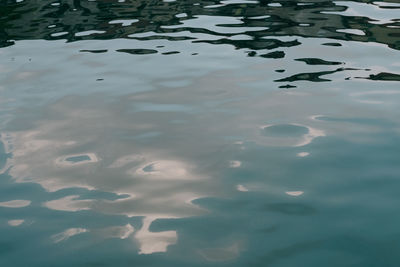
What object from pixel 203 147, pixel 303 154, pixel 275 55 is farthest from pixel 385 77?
pixel 203 147

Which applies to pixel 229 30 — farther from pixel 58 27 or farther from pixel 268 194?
pixel 268 194

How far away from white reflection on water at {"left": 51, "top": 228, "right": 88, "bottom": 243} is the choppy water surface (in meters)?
0.02

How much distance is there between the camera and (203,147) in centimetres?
400

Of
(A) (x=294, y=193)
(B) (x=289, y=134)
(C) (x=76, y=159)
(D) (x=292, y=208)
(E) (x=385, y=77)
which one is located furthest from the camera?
(E) (x=385, y=77)

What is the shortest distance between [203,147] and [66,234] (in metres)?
1.32

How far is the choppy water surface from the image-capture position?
2881 millimetres

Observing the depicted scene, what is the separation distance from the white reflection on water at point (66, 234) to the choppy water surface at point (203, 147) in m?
0.02

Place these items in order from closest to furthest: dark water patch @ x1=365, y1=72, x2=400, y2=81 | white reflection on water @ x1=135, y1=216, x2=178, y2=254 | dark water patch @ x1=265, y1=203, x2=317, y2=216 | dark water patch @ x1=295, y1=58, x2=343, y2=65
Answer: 1. white reflection on water @ x1=135, y1=216, x2=178, y2=254
2. dark water patch @ x1=265, y1=203, x2=317, y2=216
3. dark water patch @ x1=365, y1=72, x2=400, y2=81
4. dark water patch @ x1=295, y1=58, x2=343, y2=65

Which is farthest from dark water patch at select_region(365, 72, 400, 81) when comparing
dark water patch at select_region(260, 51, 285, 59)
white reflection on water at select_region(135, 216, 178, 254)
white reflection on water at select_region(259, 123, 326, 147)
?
white reflection on water at select_region(135, 216, 178, 254)

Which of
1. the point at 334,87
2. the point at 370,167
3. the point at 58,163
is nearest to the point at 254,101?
the point at 334,87

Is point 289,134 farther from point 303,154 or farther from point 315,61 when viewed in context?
→ point 315,61

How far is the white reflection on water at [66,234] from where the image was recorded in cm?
296

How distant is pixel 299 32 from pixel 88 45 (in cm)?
275

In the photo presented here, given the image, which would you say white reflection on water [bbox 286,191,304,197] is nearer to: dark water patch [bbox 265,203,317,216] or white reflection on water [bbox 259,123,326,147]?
dark water patch [bbox 265,203,317,216]
